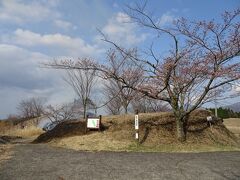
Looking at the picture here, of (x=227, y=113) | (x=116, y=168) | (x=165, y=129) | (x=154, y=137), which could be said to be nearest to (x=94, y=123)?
(x=154, y=137)

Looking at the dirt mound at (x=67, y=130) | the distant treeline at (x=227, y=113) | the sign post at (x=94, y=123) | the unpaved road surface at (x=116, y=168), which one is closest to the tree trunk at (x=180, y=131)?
the sign post at (x=94, y=123)

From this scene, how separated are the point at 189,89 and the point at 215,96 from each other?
131cm

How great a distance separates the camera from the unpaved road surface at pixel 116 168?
845cm

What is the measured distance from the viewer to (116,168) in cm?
961

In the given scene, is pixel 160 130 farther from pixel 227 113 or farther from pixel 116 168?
pixel 227 113

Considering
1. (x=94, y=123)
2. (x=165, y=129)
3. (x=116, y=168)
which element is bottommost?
(x=116, y=168)

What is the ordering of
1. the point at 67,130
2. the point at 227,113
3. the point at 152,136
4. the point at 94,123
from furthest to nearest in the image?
the point at 227,113 → the point at 67,130 → the point at 94,123 → the point at 152,136

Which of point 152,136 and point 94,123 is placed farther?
point 94,123

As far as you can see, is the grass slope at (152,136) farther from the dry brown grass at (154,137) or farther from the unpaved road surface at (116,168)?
the unpaved road surface at (116,168)

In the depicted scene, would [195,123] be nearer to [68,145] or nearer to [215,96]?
[215,96]

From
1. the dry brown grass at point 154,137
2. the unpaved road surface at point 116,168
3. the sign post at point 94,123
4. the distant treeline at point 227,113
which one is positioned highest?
the distant treeline at point 227,113

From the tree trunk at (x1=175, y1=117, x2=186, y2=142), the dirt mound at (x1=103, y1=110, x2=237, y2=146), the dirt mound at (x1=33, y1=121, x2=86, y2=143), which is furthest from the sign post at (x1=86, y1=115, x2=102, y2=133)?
the tree trunk at (x1=175, y1=117, x2=186, y2=142)

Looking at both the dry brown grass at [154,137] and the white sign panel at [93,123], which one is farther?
the white sign panel at [93,123]

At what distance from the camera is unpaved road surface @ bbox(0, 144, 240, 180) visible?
8.45 meters
